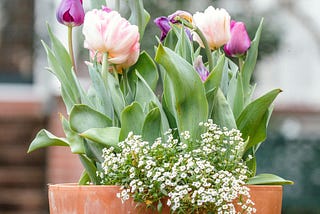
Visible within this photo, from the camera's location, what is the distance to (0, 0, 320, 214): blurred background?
5.35 metres

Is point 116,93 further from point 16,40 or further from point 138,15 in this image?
point 16,40

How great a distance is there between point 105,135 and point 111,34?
14 cm

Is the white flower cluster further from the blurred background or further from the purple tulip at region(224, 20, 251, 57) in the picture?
the blurred background

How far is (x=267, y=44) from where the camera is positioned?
5949 millimetres

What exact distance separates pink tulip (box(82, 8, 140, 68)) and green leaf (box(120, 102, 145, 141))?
84mm

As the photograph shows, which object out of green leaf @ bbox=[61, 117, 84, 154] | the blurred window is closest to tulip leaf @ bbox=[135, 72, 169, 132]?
green leaf @ bbox=[61, 117, 84, 154]

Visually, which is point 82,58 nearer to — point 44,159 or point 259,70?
point 44,159

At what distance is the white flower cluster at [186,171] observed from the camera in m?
1.24

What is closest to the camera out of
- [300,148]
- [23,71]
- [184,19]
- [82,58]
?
[184,19]

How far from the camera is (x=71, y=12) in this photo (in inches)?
56.4

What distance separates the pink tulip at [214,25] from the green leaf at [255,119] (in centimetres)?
13

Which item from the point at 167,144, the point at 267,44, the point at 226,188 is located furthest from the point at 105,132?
the point at 267,44

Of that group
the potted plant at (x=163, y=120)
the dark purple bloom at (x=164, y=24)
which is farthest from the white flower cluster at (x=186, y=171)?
the dark purple bloom at (x=164, y=24)

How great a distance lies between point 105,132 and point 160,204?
147 mm
